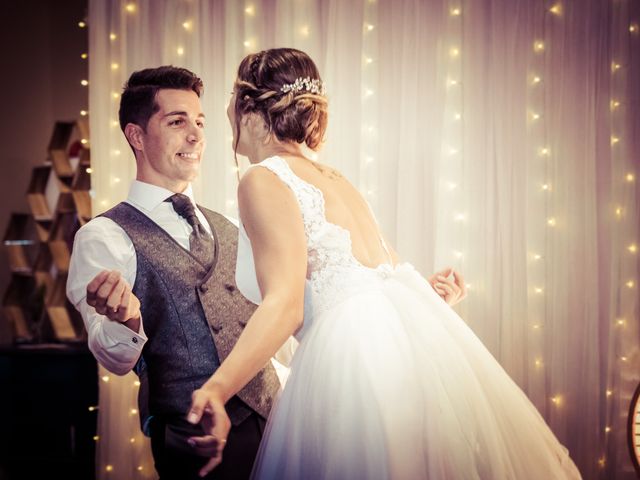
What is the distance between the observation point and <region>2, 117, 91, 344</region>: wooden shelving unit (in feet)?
11.9

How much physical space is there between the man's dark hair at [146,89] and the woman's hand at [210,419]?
3.44 ft

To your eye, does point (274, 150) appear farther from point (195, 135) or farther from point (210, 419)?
point (210, 419)

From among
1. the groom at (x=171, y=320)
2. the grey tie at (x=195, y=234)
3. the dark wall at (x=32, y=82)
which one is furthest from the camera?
the dark wall at (x=32, y=82)

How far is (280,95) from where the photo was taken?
5.05ft

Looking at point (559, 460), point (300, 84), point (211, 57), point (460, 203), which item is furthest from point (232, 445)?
point (211, 57)

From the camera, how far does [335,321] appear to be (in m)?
1.39

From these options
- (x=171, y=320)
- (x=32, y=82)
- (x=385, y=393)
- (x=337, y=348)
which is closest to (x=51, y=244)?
(x=32, y=82)

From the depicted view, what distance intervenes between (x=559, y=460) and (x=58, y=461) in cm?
280

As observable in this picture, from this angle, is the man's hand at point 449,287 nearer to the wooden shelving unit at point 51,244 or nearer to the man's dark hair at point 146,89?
the man's dark hair at point 146,89

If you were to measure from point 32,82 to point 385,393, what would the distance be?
3.82 metres

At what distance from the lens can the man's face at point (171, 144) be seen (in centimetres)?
192

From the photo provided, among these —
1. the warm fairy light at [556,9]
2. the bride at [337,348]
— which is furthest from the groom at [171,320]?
the warm fairy light at [556,9]

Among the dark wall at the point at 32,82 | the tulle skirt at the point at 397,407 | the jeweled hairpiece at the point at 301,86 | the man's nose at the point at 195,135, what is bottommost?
the tulle skirt at the point at 397,407

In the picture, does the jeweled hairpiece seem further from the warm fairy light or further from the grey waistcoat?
the warm fairy light
